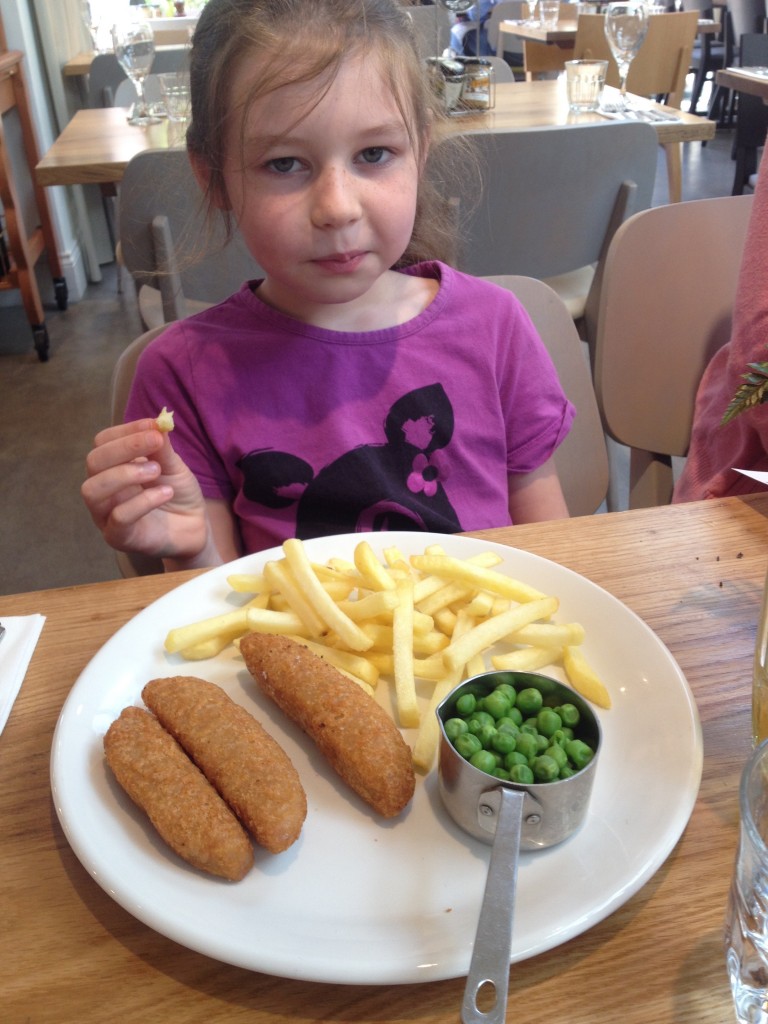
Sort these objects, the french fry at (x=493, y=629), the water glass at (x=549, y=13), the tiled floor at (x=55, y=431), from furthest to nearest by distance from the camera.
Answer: the water glass at (x=549, y=13) < the tiled floor at (x=55, y=431) < the french fry at (x=493, y=629)

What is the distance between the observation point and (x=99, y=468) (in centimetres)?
103

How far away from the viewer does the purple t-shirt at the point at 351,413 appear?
4.67 ft

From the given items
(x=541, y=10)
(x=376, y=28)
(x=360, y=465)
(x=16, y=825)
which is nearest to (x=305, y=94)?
(x=376, y=28)

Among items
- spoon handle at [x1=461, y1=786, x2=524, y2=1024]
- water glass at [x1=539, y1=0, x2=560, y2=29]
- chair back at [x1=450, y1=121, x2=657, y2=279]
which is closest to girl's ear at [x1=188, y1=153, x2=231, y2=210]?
chair back at [x1=450, y1=121, x2=657, y2=279]

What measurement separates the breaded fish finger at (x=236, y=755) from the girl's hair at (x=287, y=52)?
0.89 meters

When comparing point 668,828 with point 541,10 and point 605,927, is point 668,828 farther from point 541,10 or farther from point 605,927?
point 541,10

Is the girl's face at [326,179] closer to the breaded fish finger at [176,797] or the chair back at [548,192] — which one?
the breaded fish finger at [176,797]

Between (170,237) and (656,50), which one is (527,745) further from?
(656,50)

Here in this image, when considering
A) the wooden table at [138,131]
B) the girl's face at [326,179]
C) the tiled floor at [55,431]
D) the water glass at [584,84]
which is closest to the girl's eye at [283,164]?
the girl's face at [326,179]

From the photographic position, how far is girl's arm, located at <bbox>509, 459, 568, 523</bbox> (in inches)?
62.1

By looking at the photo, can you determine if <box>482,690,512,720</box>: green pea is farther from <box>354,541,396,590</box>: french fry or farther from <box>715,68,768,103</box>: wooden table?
<box>715,68,768,103</box>: wooden table

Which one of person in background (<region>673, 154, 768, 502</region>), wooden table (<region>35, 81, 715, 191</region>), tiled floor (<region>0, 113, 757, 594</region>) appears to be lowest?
tiled floor (<region>0, 113, 757, 594</region>)

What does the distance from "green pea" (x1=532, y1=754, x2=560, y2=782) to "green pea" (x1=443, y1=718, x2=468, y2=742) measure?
0.24 feet

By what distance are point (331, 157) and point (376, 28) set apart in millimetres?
266
